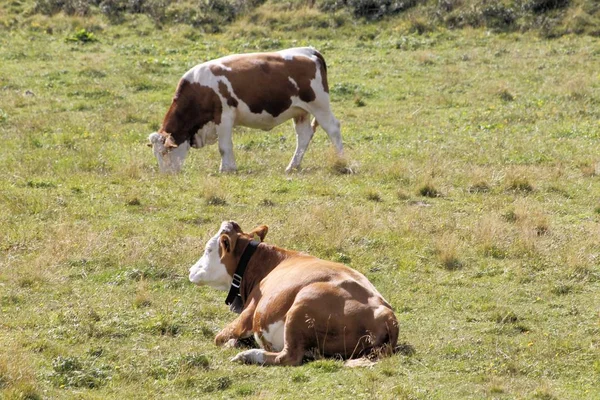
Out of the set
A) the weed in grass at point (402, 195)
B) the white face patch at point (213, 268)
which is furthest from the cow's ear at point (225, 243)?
the weed in grass at point (402, 195)

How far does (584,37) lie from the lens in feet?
94.3

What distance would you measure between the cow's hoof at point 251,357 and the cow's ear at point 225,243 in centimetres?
152

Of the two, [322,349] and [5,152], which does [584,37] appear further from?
[322,349]

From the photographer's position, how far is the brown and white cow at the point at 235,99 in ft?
59.1

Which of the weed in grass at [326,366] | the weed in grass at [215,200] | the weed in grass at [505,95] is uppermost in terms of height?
the weed in grass at [326,366]

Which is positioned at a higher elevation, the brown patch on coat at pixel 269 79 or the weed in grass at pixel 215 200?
the brown patch on coat at pixel 269 79

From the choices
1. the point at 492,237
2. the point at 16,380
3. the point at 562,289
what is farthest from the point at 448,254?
the point at 16,380

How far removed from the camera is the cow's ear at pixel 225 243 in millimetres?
10055

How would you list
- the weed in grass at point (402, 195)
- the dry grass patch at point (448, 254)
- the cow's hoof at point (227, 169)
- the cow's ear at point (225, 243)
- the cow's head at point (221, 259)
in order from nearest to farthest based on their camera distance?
the cow's ear at point (225, 243)
the cow's head at point (221, 259)
the dry grass patch at point (448, 254)
the weed in grass at point (402, 195)
the cow's hoof at point (227, 169)

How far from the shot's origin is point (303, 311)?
8758mm

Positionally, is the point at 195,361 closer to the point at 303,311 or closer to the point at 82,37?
the point at 303,311

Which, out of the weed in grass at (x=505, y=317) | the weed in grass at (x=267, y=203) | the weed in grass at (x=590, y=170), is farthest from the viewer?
the weed in grass at (x=590, y=170)

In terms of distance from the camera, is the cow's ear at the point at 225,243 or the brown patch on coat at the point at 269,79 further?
the brown patch on coat at the point at 269,79

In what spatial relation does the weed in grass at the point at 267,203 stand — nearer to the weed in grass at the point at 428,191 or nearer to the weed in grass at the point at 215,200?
the weed in grass at the point at 215,200
